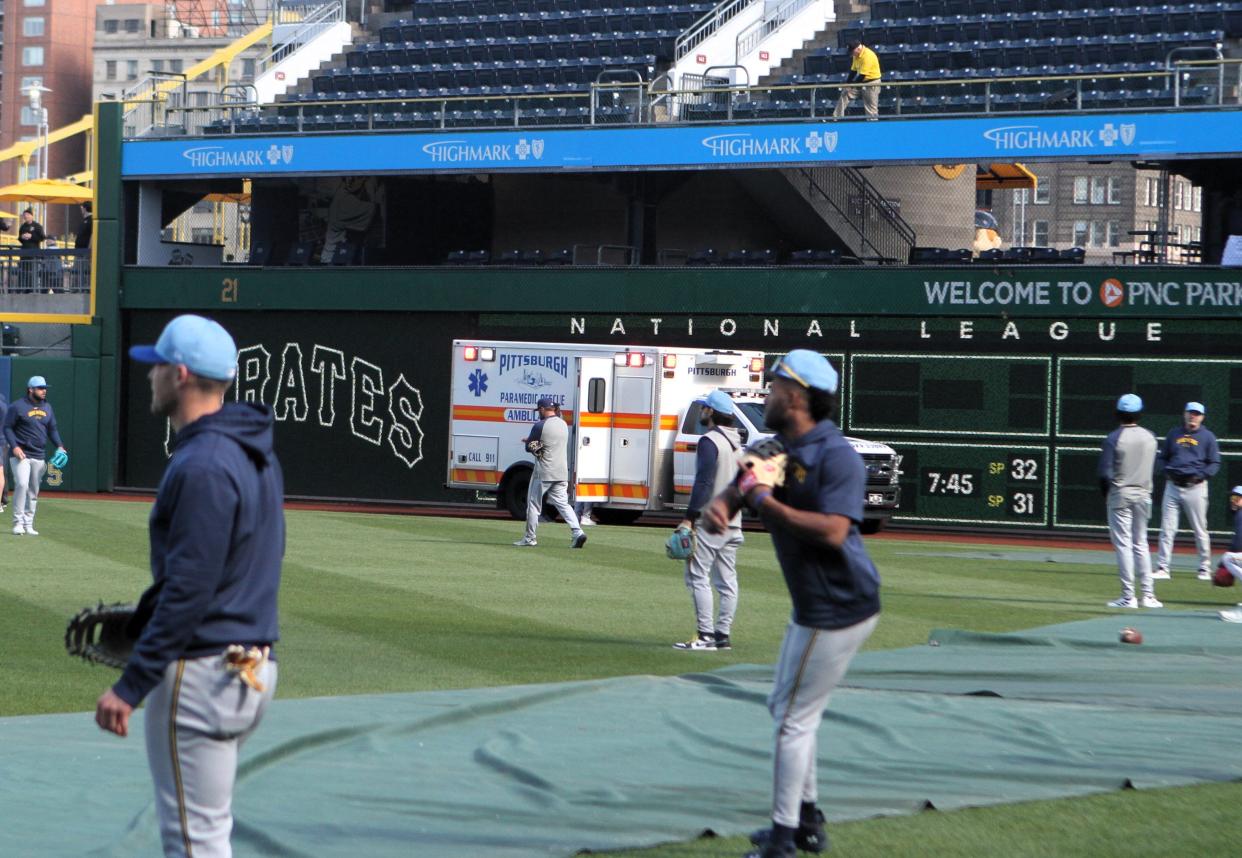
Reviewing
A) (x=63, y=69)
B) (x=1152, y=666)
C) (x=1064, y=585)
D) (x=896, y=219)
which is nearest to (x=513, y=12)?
(x=896, y=219)

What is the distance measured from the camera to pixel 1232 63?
29000mm

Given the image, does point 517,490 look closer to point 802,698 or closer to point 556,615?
point 556,615

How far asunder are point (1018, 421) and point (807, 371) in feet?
78.0

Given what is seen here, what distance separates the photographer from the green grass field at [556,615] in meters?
8.00

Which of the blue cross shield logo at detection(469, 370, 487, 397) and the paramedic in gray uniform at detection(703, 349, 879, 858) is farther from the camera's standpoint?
the blue cross shield logo at detection(469, 370, 487, 397)

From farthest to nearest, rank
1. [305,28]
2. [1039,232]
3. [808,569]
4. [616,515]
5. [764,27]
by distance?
[1039,232]
[305,28]
[764,27]
[616,515]
[808,569]

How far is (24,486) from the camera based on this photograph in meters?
22.9

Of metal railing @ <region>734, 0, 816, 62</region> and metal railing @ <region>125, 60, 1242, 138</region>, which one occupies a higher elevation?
metal railing @ <region>734, 0, 816, 62</region>

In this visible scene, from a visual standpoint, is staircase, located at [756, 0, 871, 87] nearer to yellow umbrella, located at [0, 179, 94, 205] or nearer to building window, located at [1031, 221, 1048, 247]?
yellow umbrella, located at [0, 179, 94, 205]

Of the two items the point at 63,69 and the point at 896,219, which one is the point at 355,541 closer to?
the point at 896,219

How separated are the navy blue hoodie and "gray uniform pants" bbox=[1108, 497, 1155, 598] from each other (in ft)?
44.5

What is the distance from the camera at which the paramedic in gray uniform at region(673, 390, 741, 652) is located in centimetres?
1355

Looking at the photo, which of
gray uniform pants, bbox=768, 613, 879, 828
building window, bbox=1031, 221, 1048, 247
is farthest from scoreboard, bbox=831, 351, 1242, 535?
building window, bbox=1031, 221, 1048, 247

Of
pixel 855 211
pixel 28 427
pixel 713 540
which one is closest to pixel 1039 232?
pixel 855 211
